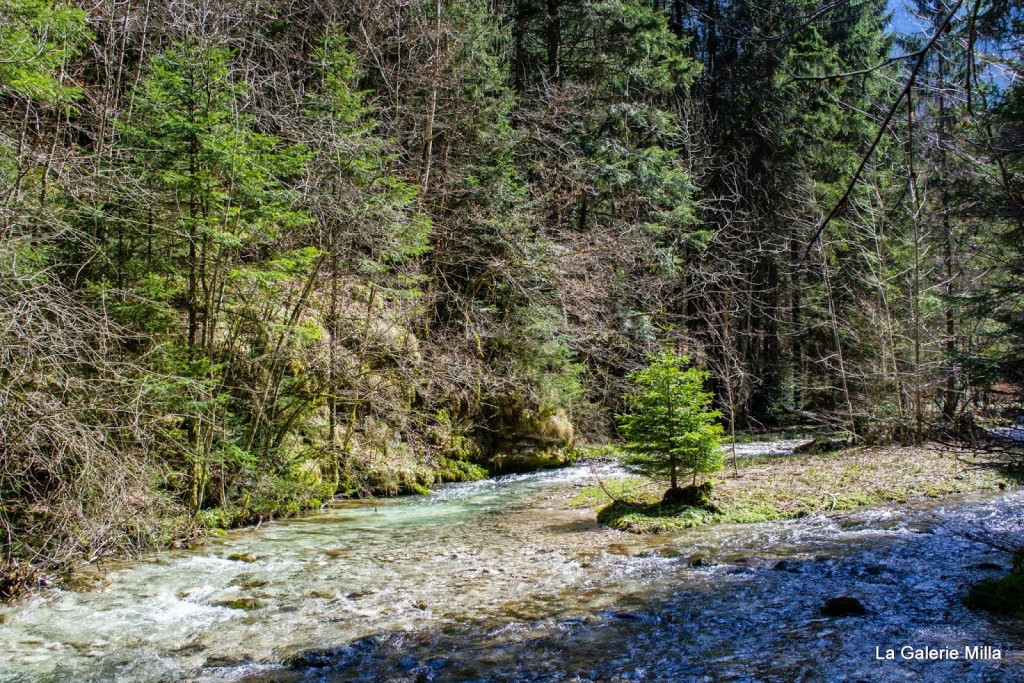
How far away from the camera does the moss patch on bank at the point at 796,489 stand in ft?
29.9

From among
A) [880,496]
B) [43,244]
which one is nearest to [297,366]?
[43,244]

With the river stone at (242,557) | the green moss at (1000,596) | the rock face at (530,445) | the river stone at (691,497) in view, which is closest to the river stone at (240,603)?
the river stone at (242,557)

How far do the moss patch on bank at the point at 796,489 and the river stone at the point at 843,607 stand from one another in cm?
318

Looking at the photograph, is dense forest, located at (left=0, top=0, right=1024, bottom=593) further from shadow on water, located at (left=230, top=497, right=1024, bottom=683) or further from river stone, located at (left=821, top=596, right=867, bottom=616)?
river stone, located at (left=821, top=596, right=867, bottom=616)

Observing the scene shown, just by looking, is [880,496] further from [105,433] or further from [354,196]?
[105,433]

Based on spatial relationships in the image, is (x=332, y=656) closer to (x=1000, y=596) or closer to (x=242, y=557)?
(x=242, y=557)

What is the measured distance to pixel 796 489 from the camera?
421 inches

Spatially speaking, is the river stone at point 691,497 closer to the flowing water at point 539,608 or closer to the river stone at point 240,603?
the flowing water at point 539,608

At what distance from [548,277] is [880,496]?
8.36 m

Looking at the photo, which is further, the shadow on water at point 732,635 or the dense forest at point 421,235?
the dense forest at point 421,235

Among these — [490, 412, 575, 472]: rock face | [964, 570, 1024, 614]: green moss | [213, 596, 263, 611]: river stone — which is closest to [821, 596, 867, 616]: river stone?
[964, 570, 1024, 614]: green moss

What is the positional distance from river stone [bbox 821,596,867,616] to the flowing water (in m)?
0.08

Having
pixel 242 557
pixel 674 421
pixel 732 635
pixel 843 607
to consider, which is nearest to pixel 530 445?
pixel 674 421

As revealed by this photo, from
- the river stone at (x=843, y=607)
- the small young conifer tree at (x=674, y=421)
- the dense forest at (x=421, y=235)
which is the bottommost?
the river stone at (x=843, y=607)
